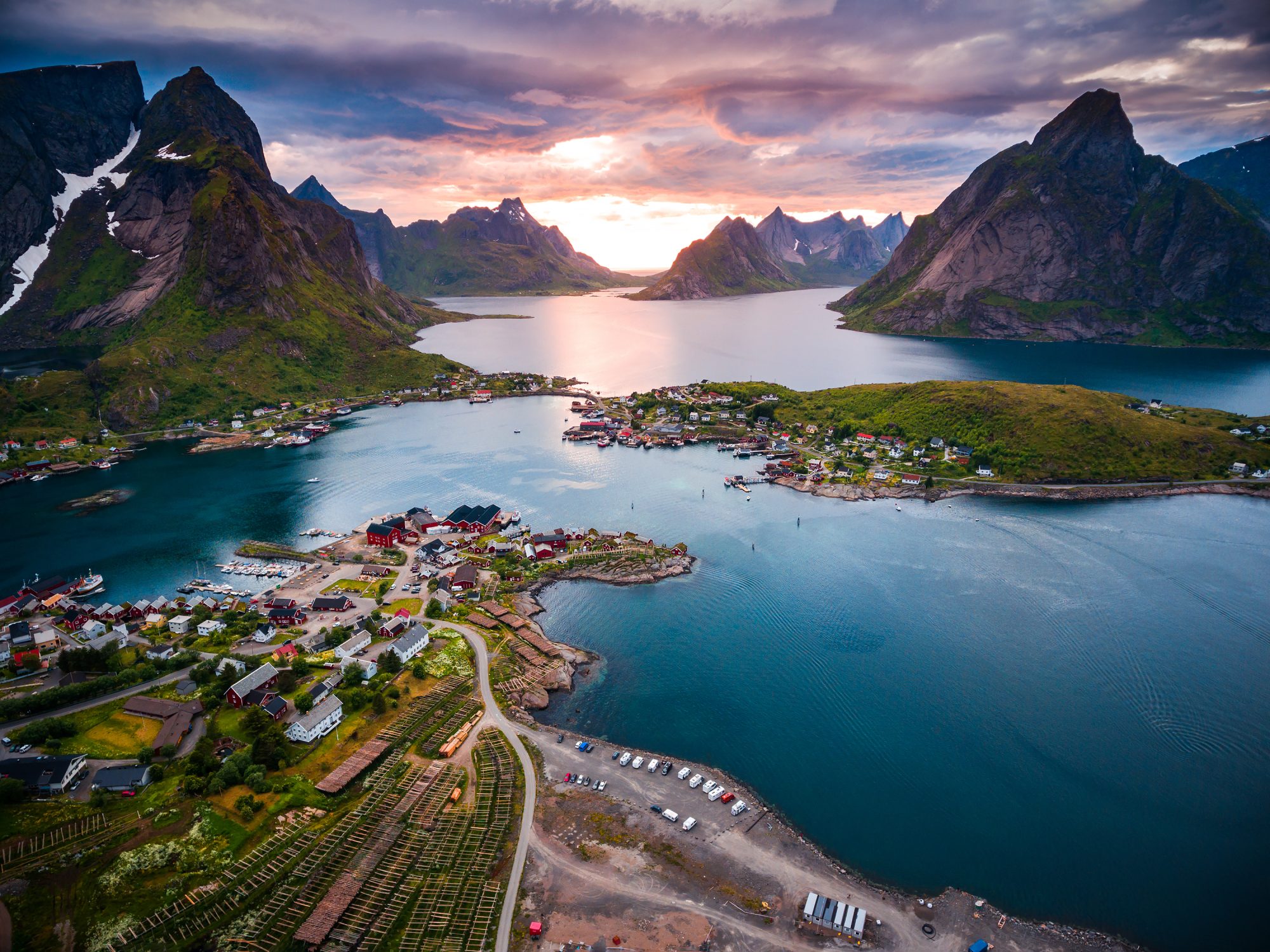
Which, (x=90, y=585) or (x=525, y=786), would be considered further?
(x=90, y=585)

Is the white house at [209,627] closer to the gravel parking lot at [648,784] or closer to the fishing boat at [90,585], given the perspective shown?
the fishing boat at [90,585]

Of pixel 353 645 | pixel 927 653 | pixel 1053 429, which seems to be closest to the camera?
pixel 353 645

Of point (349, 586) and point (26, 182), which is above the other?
point (26, 182)

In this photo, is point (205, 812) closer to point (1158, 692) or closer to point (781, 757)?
point (781, 757)

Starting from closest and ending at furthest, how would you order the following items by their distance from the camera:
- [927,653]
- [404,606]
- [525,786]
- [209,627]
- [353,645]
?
[525,786], [353,645], [927,653], [209,627], [404,606]

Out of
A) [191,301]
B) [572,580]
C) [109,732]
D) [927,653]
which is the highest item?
[191,301]

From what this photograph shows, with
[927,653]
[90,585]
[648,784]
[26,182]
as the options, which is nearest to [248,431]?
[90,585]

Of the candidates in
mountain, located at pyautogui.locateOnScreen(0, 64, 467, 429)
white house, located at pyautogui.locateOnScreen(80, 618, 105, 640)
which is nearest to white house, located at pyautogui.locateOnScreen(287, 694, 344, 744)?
white house, located at pyautogui.locateOnScreen(80, 618, 105, 640)

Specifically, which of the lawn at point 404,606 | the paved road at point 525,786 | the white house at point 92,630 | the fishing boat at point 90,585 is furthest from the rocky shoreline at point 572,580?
the fishing boat at point 90,585

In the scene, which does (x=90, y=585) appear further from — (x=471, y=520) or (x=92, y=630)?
(x=471, y=520)
